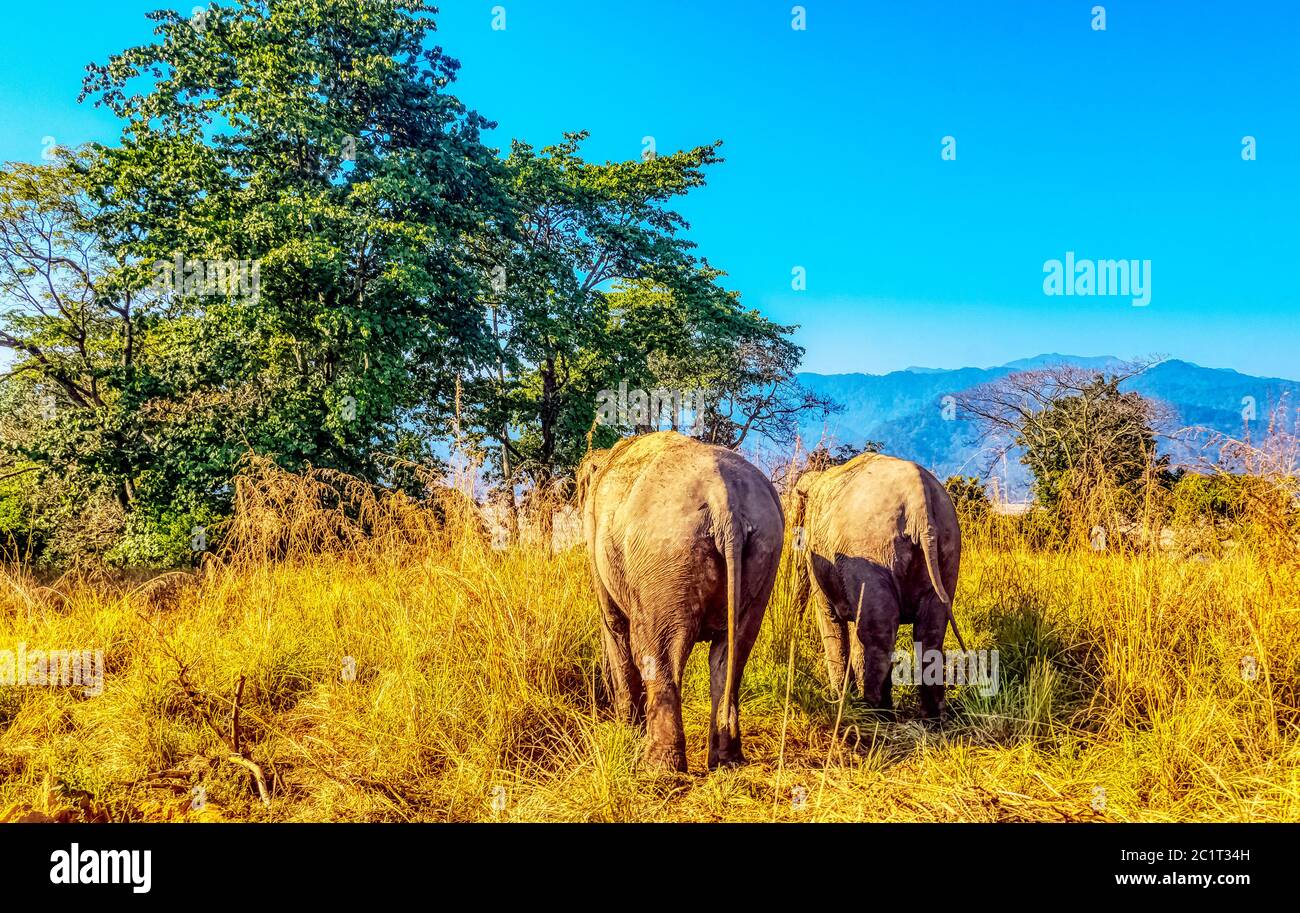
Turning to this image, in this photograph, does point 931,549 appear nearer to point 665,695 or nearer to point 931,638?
point 931,638

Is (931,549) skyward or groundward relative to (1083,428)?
groundward

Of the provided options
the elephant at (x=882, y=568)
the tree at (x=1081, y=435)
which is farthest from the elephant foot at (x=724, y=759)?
the tree at (x=1081, y=435)

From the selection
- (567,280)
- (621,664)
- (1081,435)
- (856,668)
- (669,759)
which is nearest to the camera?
(669,759)

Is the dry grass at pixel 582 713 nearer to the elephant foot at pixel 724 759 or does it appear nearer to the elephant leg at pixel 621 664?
the elephant foot at pixel 724 759

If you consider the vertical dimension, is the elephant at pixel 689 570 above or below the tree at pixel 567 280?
below

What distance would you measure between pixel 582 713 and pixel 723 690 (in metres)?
1.10

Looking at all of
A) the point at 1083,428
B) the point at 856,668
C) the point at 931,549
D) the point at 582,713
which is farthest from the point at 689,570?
the point at 1083,428

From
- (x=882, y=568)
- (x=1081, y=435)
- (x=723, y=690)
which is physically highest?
(x=1081, y=435)

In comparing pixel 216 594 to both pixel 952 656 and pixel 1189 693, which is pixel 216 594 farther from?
pixel 1189 693

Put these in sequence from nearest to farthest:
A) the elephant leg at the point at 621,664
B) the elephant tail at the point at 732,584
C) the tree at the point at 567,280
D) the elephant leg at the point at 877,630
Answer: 1. the elephant tail at the point at 732,584
2. the elephant leg at the point at 621,664
3. the elephant leg at the point at 877,630
4. the tree at the point at 567,280

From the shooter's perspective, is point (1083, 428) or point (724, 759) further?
point (1083, 428)

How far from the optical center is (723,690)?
370cm

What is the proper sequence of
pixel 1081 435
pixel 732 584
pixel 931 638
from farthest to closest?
1. pixel 1081 435
2. pixel 931 638
3. pixel 732 584

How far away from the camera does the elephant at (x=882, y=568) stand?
174 inches
